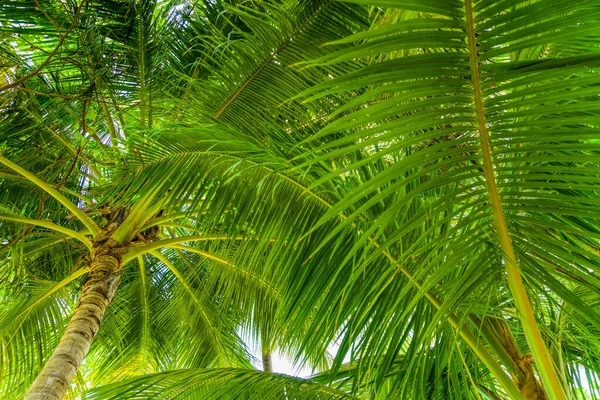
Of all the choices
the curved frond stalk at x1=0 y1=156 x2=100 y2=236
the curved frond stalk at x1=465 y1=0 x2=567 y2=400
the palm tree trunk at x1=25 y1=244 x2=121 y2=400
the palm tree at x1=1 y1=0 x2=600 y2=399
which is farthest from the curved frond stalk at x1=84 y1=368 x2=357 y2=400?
the curved frond stalk at x1=0 y1=156 x2=100 y2=236

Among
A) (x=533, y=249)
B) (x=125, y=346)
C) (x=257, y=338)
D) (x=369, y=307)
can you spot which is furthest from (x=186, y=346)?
(x=533, y=249)

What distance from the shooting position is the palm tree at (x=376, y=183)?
34.5 inches

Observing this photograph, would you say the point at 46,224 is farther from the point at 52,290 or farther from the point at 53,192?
the point at 52,290

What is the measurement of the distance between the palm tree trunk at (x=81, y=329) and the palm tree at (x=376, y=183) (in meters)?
0.03

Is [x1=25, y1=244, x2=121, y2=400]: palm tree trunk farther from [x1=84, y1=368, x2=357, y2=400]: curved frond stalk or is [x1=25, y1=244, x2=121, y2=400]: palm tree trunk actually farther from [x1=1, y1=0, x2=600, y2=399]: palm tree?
[x1=84, y1=368, x2=357, y2=400]: curved frond stalk

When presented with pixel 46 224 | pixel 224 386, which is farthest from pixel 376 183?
pixel 46 224

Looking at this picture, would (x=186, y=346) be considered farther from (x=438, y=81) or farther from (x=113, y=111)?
(x=438, y=81)

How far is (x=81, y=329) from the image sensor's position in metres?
2.57

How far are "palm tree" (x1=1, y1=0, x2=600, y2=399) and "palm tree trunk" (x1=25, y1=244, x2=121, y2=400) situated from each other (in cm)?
3

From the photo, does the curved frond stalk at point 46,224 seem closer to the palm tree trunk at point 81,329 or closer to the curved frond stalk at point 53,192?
the curved frond stalk at point 53,192

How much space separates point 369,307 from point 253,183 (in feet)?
2.06

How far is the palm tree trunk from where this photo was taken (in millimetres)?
2189

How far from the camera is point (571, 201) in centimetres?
104

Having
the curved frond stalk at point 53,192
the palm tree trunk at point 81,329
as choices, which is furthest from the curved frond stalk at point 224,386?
the curved frond stalk at point 53,192
